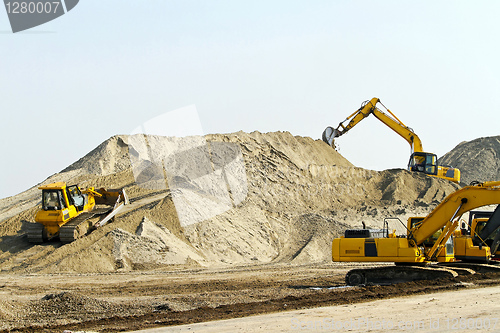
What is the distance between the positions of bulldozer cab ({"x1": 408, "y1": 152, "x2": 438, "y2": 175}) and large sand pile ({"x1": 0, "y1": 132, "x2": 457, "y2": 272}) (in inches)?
65.3

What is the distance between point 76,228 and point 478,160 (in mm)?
40159

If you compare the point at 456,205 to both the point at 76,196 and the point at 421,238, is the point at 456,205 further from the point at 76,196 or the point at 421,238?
the point at 76,196

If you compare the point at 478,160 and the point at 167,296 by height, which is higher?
the point at 167,296

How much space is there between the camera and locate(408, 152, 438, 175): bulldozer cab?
29453 mm

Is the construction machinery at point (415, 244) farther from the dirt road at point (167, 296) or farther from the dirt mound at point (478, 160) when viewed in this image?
the dirt mound at point (478, 160)

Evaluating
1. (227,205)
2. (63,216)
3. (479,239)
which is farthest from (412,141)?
(63,216)

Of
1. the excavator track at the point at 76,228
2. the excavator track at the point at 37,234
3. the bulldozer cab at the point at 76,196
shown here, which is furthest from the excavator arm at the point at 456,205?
the excavator track at the point at 37,234

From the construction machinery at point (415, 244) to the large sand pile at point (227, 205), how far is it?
837 centimetres

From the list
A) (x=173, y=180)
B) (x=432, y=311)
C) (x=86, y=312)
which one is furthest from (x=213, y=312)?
(x=173, y=180)

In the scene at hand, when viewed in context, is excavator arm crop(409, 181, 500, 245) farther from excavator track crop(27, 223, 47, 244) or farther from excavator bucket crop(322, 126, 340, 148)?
excavator bucket crop(322, 126, 340, 148)

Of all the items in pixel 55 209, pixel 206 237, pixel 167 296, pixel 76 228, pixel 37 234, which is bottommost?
pixel 167 296

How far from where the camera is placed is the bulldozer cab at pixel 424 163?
29.5m

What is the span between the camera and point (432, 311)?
28.3 feet

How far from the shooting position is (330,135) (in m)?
33.9
